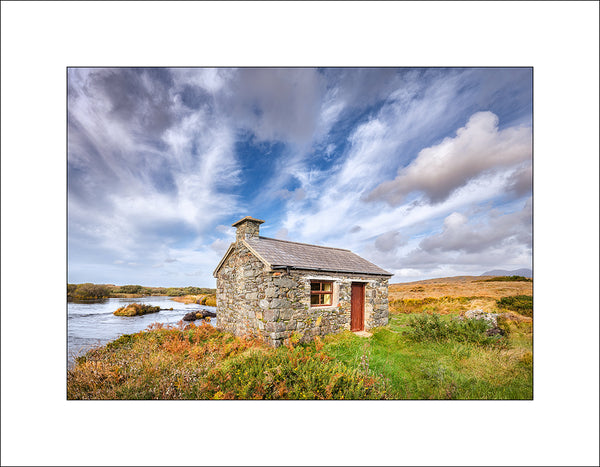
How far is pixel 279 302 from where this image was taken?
22.1ft

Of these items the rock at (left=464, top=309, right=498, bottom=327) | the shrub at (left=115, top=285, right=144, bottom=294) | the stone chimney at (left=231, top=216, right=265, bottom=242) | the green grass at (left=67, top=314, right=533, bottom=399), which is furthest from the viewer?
the stone chimney at (left=231, top=216, right=265, bottom=242)

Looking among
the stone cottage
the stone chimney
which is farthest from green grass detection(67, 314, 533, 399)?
the stone chimney

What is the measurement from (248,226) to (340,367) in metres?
5.68

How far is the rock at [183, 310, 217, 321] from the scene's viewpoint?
9.42 m

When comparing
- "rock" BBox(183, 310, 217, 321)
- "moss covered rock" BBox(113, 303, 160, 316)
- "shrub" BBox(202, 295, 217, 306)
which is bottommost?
"rock" BBox(183, 310, 217, 321)

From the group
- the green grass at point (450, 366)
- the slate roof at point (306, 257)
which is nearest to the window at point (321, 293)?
the slate roof at point (306, 257)

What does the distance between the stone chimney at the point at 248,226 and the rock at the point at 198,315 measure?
157 inches

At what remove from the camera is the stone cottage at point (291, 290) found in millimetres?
6859

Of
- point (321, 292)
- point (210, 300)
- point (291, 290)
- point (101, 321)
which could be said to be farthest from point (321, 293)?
point (101, 321)

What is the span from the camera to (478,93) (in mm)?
4824

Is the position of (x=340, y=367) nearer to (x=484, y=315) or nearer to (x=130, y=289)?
(x=130, y=289)

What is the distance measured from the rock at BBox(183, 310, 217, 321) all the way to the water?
143 cm

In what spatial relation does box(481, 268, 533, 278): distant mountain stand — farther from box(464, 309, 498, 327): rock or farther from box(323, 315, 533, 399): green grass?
box(464, 309, 498, 327): rock
